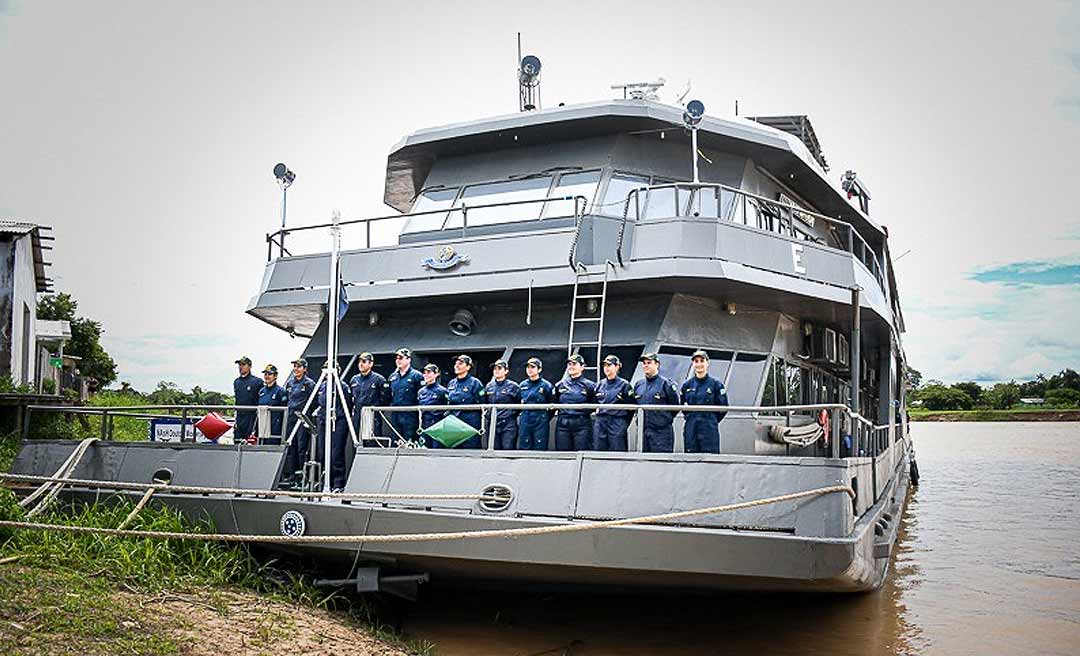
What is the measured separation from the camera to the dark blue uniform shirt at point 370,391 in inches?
388

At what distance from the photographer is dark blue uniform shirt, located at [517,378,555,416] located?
9.16 metres

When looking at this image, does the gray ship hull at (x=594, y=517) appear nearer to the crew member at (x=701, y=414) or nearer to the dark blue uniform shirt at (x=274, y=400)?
the crew member at (x=701, y=414)

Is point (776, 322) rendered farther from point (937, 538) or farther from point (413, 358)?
point (937, 538)

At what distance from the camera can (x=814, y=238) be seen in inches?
499

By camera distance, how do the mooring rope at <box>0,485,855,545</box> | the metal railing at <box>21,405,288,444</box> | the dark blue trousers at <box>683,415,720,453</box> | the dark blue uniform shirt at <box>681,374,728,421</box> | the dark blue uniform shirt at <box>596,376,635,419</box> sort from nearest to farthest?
the mooring rope at <box>0,485,855,545</box> → the dark blue trousers at <box>683,415,720,453</box> → the dark blue uniform shirt at <box>681,374,728,421</box> → the dark blue uniform shirt at <box>596,376,635,419</box> → the metal railing at <box>21,405,288,444</box>

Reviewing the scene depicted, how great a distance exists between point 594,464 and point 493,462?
814mm

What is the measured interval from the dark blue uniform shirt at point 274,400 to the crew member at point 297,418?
0.22 m

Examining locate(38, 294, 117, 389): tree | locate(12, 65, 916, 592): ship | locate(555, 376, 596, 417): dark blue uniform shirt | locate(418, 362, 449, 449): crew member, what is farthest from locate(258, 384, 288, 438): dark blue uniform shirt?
locate(38, 294, 117, 389): tree

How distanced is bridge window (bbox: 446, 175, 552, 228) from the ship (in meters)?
0.04

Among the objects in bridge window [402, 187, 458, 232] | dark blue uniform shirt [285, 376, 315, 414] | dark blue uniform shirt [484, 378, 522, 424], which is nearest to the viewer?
dark blue uniform shirt [484, 378, 522, 424]

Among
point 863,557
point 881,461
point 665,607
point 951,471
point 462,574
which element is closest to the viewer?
point 863,557

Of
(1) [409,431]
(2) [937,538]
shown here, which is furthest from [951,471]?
(1) [409,431]

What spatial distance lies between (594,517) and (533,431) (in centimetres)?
144

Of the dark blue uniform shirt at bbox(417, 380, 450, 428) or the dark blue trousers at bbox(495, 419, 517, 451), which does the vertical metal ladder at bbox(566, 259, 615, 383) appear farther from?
the dark blue uniform shirt at bbox(417, 380, 450, 428)
